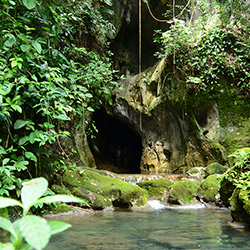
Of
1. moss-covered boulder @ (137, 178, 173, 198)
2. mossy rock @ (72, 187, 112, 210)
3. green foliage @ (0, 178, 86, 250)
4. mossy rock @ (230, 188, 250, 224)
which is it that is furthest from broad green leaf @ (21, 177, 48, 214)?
moss-covered boulder @ (137, 178, 173, 198)

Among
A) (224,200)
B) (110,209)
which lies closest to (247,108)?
(224,200)

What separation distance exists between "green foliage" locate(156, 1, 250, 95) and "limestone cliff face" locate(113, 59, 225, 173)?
1105 millimetres

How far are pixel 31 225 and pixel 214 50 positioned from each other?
12448mm

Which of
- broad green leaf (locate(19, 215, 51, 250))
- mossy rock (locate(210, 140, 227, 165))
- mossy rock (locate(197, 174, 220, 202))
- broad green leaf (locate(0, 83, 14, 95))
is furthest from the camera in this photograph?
mossy rock (locate(210, 140, 227, 165))

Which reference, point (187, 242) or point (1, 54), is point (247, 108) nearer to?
point (187, 242)

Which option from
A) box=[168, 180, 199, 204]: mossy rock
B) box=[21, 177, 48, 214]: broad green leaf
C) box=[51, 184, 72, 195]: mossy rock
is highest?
box=[21, 177, 48, 214]: broad green leaf

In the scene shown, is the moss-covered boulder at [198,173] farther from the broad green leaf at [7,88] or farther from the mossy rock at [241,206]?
the broad green leaf at [7,88]

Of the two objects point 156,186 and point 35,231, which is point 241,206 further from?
point 35,231

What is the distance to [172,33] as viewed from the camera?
1243 cm

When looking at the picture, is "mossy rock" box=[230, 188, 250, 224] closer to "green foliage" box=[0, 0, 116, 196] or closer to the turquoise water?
the turquoise water

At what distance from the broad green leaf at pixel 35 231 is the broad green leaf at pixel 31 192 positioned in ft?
0.17

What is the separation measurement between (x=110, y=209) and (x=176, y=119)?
7621 millimetres

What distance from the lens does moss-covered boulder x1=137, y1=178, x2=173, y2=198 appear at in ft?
30.8

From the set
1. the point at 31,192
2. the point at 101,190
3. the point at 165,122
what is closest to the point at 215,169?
the point at 165,122
